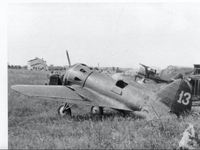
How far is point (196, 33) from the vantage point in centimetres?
795

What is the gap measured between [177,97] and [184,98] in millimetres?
224

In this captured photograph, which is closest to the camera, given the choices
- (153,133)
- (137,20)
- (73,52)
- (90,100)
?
(153,133)

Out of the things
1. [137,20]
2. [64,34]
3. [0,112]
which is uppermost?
[137,20]

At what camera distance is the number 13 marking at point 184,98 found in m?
6.09

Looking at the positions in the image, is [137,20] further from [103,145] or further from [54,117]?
[103,145]

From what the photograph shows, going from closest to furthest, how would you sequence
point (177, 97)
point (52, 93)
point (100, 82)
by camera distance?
1. point (177, 97)
2. point (52, 93)
3. point (100, 82)

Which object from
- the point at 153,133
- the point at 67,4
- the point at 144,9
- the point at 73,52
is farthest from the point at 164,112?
the point at 73,52

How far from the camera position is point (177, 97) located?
19.9 ft

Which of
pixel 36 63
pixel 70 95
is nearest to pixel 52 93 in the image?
pixel 70 95

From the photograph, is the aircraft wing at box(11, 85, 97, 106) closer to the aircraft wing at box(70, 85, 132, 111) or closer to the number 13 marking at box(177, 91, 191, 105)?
the aircraft wing at box(70, 85, 132, 111)

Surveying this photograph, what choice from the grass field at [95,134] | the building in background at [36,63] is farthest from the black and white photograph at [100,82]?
the building in background at [36,63]

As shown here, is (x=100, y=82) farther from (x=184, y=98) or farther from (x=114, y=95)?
(x=184, y=98)

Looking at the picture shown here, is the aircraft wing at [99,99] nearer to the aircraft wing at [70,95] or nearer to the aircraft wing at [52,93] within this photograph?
the aircraft wing at [70,95]

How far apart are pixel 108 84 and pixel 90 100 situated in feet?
2.51
